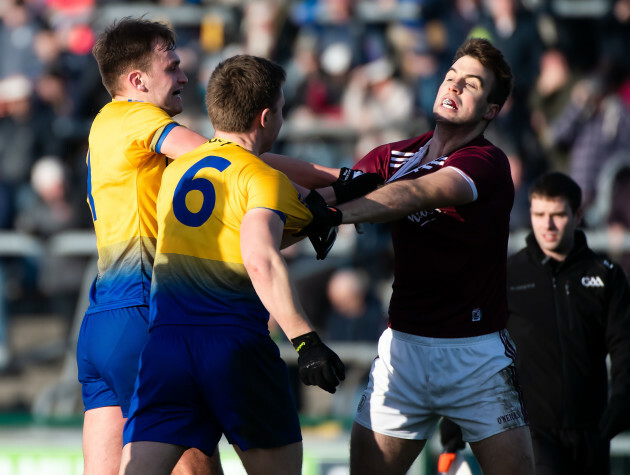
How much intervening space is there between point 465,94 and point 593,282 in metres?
1.75

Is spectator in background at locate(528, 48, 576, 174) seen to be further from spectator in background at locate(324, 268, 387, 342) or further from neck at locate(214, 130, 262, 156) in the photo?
neck at locate(214, 130, 262, 156)

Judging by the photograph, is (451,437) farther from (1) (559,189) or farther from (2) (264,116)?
(2) (264,116)

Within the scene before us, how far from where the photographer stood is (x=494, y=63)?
460 cm

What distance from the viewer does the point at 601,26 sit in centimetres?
1114

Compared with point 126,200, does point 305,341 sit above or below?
below

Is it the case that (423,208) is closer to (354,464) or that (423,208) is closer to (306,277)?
(354,464)

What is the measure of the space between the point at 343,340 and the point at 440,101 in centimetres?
405

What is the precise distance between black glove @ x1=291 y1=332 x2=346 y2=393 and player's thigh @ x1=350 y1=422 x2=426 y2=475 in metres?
0.95

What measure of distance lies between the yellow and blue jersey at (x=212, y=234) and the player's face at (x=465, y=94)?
1.03 meters

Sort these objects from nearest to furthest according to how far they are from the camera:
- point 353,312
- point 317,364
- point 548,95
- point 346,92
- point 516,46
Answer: point 317,364, point 353,312, point 516,46, point 548,95, point 346,92

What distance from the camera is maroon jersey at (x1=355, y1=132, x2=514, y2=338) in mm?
4332

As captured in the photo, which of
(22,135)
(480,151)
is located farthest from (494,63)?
(22,135)

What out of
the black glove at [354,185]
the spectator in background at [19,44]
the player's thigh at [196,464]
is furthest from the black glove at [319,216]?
the spectator in background at [19,44]

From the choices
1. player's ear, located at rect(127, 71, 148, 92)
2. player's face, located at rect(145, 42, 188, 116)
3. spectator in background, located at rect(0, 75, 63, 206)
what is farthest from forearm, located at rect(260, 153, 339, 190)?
spectator in background, located at rect(0, 75, 63, 206)
